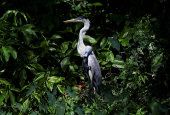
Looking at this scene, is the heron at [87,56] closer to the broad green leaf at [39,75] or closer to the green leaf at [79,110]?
the broad green leaf at [39,75]

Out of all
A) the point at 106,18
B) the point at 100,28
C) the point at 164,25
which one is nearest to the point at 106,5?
the point at 106,18

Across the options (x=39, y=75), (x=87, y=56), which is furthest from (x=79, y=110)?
(x=39, y=75)

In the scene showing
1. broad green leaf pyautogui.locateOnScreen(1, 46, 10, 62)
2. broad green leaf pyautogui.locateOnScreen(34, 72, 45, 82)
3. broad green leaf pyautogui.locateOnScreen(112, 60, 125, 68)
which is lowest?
broad green leaf pyautogui.locateOnScreen(34, 72, 45, 82)

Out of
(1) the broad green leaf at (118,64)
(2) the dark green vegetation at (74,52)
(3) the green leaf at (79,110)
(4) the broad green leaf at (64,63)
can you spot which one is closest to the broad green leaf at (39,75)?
(2) the dark green vegetation at (74,52)

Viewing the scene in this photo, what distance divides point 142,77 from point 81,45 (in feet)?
3.06

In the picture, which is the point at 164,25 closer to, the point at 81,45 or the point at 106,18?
the point at 106,18

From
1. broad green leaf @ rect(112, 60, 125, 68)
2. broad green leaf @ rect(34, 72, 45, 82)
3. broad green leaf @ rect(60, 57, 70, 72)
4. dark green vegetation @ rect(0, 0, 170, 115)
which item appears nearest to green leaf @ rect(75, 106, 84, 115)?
dark green vegetation @ rect(0, 0, 170, 115)

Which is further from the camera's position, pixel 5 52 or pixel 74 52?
pixel 74 52

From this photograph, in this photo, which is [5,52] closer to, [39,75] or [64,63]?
[39,75]

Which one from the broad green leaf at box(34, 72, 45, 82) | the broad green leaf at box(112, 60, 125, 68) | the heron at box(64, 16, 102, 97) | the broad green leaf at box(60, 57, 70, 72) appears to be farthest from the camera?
the broad green leaf at box(112, 60, 125, 68)

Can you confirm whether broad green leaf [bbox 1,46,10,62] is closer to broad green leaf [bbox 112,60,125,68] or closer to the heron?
the heron

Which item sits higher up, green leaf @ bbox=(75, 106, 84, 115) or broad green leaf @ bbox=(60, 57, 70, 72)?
green leaf @ bbox=(75, 106, 84, 115)

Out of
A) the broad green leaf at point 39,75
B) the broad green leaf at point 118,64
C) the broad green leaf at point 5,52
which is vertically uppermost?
the broad green leaf at point 5,52

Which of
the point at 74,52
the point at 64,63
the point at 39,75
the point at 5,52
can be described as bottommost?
the point at 39,75
